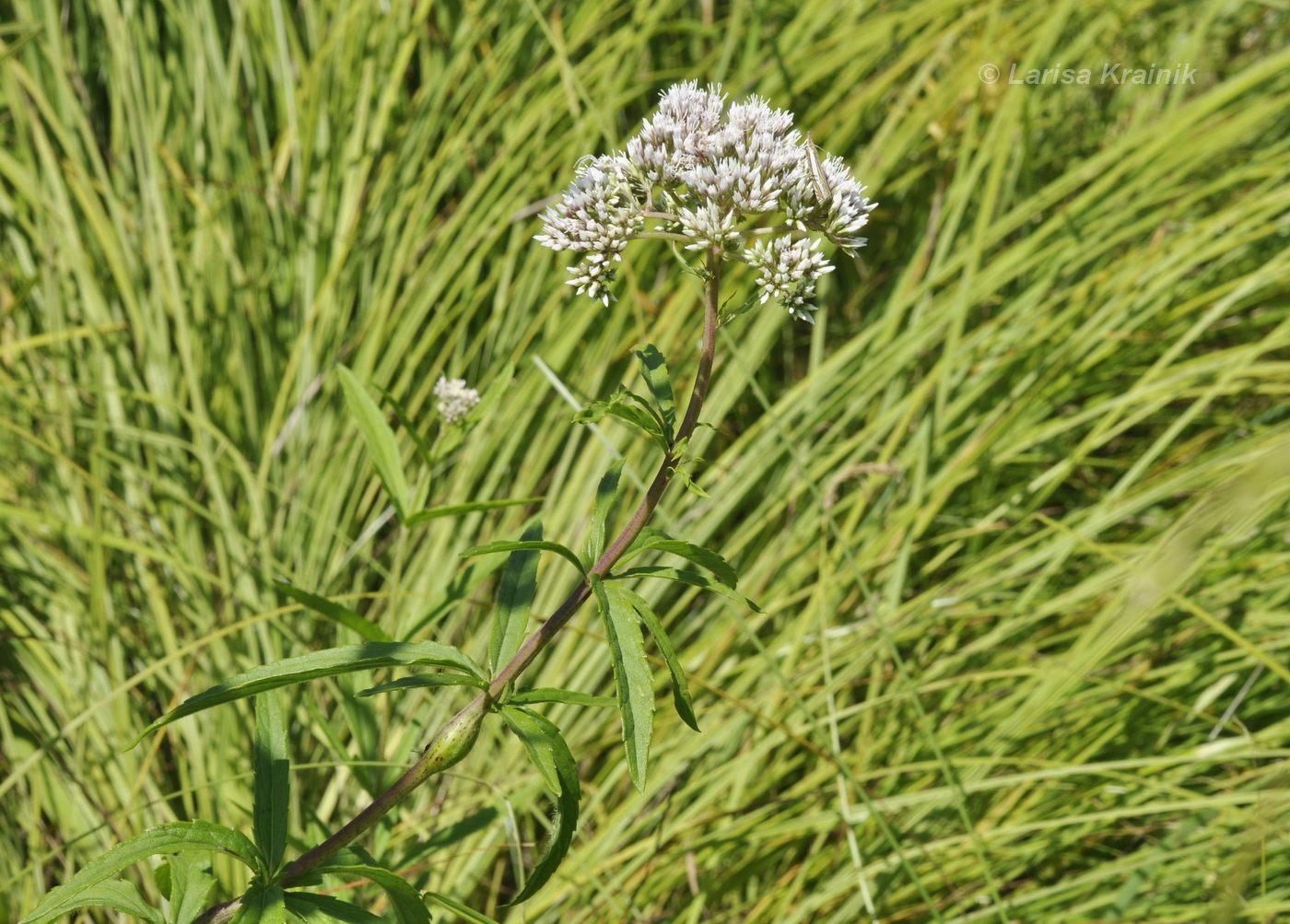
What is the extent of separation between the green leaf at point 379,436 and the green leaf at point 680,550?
2.24 ft

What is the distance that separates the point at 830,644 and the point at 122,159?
2.60 m

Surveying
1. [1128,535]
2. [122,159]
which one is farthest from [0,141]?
[1128,535]

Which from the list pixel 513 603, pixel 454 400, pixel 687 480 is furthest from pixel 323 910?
pixel 454 400

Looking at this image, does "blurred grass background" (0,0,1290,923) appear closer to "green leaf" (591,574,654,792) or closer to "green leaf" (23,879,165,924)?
"green leaf" (23,879,165,924)

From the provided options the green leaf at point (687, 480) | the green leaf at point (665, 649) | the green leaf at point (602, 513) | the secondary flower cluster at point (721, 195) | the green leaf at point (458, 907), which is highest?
the secondary flower cluster at point (721, 195)

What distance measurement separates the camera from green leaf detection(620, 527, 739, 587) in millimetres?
1160

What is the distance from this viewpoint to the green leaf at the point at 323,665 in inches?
42.7

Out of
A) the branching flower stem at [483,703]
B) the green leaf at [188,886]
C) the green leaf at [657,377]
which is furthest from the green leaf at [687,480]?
the green leaf at [188,886]

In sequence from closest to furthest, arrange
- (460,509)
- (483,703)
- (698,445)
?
(483,703)
(460,509)
(698,445)

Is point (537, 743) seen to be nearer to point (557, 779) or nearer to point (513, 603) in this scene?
point (557, 779)

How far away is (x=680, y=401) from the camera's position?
2832mm

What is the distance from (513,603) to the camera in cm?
138

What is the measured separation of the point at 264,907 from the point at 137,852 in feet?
0.52

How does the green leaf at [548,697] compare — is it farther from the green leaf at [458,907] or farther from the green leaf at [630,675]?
the green leaf at [458,907]
